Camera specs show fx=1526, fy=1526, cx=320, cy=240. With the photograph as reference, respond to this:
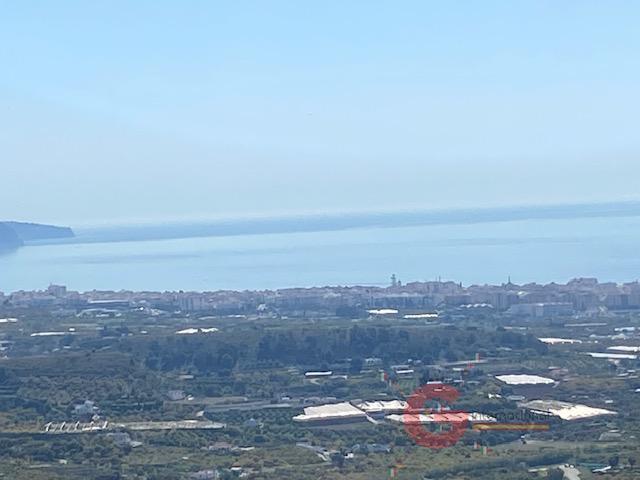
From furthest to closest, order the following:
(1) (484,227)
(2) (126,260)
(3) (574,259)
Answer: (1) (484,227)
(2) (126,260)
(3) (574,259)

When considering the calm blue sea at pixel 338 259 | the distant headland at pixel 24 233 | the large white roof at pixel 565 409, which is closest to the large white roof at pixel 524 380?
the large white roof at pixel 565 409

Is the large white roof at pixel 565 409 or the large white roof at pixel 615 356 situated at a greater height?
the large white roof at pixel 615 356

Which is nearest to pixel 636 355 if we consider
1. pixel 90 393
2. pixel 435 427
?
pixel 435 427

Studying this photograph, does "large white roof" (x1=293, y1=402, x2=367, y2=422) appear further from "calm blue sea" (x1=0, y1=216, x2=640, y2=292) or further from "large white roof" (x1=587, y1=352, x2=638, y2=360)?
"calm blue sea" (x1=0, y1=216, x2=640, y2=292)

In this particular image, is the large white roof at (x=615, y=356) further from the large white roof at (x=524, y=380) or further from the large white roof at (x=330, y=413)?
the large white roof at (x=330, y=413)

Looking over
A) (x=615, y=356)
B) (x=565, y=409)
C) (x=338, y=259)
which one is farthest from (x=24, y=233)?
(x=565, y=409)

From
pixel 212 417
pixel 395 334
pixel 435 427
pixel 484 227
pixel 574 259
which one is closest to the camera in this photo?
pixel 435 427

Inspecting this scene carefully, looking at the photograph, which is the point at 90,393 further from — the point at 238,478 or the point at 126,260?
the point at 126,260
